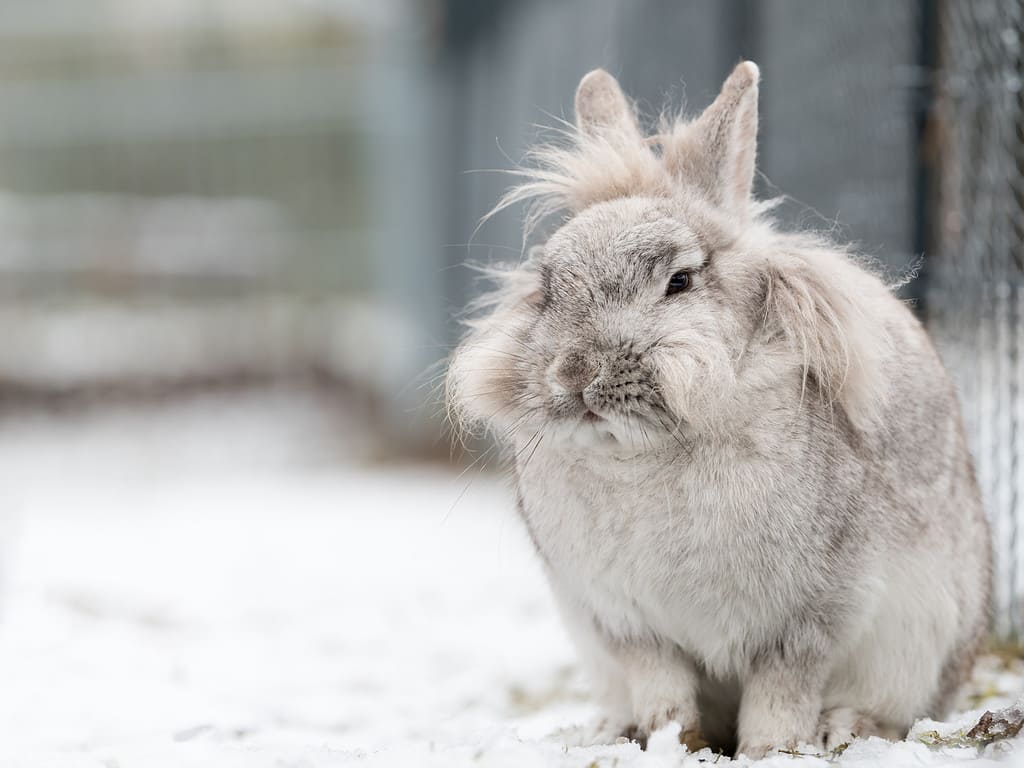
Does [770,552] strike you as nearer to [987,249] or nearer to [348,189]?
[987,249]

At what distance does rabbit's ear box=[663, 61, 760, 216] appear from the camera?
8.70 ft

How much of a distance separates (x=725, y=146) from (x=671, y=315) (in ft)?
1.48

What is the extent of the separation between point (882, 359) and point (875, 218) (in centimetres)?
142

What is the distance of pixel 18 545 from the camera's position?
20.8ft

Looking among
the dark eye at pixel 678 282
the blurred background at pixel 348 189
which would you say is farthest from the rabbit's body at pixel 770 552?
the blurred background at pixel 348 189

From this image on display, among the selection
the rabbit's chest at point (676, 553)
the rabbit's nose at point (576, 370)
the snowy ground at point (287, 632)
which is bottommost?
the snowy ground at point (287, 632)

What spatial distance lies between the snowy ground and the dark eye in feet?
2.92

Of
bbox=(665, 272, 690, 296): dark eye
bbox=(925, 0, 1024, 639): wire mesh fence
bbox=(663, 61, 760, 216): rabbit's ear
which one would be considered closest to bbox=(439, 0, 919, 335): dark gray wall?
bbox=(925, 0, 1024, 639): wire mesh fence

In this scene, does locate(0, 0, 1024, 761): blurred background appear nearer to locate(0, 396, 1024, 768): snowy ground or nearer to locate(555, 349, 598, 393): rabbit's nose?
locate(0, 396, 1024, 768): snowy ground

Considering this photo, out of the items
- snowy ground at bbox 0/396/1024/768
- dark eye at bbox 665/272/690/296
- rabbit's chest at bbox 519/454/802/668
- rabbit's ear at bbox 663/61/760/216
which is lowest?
snowy ground at bbox 0/396/1024/768

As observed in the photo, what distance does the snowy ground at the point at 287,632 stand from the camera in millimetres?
2709

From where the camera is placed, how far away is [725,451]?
243 cm

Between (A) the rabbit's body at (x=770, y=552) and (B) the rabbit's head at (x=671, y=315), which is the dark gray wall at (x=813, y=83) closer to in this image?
(B) the rabbit's head at (x=671, y=315)

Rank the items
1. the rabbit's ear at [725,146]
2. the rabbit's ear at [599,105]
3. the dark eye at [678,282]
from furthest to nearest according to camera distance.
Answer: the rabbit's ear at [599,105], the rabbit's ear at [725,146], the dark eye at [678,282]
